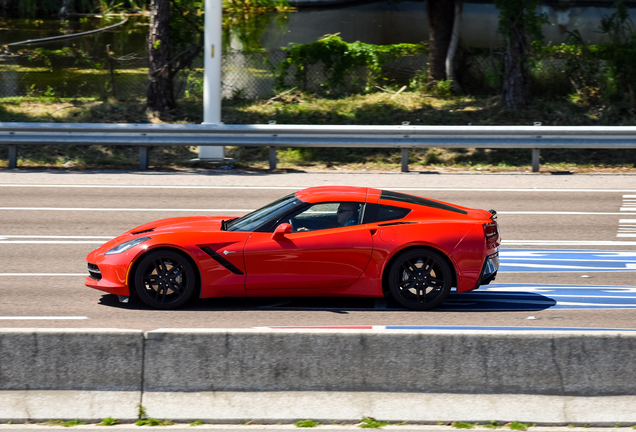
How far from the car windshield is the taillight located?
6.22ft

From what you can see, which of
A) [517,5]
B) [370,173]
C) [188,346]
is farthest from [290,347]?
[517,5]

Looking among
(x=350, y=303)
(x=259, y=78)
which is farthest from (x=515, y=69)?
(x=350, y=303)

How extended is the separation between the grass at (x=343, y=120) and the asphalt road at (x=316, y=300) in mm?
1152

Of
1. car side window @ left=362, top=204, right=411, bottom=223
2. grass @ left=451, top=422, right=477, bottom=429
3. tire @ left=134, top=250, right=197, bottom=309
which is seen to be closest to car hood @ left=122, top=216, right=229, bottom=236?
tire @ left=134, top=250, right=197, bottom=309

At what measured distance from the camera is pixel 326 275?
7.61 metres

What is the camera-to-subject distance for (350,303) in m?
8.09

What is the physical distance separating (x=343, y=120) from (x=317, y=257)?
1152cm

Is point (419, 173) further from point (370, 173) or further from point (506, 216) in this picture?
point (506, 216)

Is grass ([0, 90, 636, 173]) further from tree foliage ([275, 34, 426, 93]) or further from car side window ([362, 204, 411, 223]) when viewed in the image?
car side window ([362, 204, 411, 223])

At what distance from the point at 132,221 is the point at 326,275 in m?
5.00

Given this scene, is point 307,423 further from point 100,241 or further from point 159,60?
point 159,60

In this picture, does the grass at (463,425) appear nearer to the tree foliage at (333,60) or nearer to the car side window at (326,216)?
the car side window at (326,216)

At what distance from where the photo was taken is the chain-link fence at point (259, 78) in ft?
66.9

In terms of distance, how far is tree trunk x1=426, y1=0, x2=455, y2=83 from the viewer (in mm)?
20781
